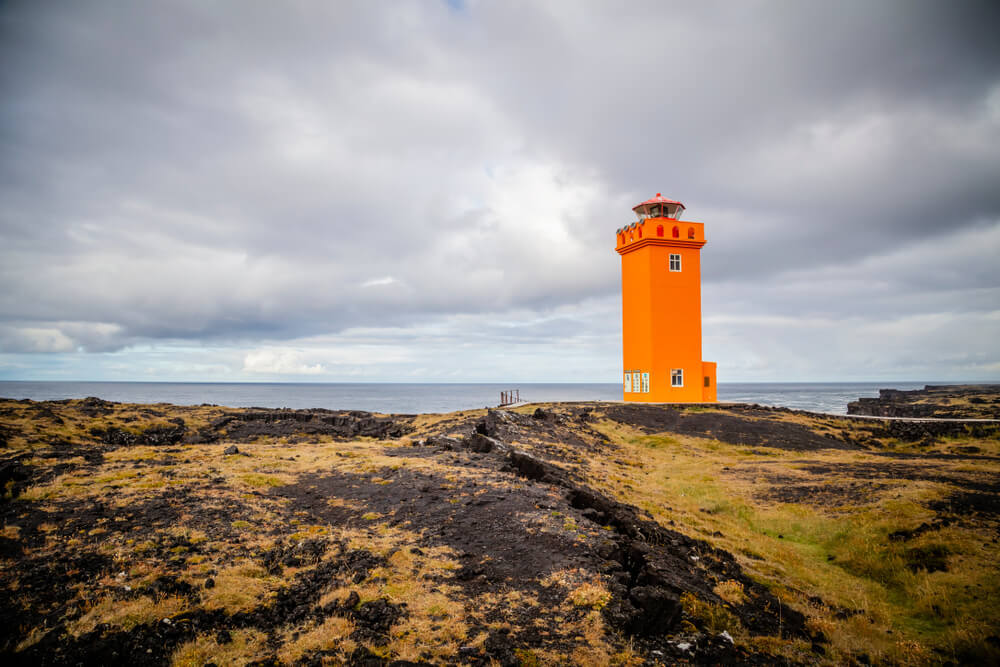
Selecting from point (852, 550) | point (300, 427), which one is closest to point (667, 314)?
point (852, 550)

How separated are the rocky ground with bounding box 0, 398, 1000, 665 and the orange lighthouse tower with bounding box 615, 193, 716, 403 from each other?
2316 centimetres

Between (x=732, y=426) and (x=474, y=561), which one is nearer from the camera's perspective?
(x=474, y=561)

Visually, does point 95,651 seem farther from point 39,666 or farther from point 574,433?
point 574,433

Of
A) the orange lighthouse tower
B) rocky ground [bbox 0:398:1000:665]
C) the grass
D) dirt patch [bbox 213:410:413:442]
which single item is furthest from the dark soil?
dirt patch [bbox 213:410:413:442]

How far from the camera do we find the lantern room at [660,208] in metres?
48.0

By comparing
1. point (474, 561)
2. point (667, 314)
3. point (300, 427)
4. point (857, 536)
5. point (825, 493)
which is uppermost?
point (667, 314)

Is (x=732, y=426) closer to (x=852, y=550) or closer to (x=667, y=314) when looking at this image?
(x=667, y=314)

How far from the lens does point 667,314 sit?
44906mm

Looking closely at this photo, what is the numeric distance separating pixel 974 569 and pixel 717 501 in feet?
27.8

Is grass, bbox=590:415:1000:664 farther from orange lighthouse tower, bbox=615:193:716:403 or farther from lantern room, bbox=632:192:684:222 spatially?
lantern room, bbox=632:192:684:222

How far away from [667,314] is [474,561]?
38.9m

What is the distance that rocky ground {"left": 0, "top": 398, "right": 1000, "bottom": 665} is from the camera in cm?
750

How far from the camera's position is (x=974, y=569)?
37.2ft

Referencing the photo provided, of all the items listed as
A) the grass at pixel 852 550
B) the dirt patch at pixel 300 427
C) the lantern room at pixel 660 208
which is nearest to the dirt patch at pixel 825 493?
the grass at pixel 852 550
